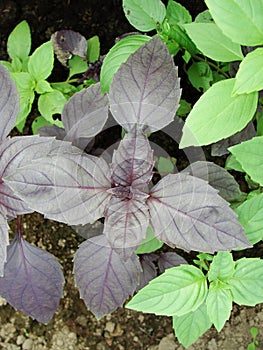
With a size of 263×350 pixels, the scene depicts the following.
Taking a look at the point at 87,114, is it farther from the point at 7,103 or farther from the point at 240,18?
the point at 240,18

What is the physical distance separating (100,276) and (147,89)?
0.36 meters

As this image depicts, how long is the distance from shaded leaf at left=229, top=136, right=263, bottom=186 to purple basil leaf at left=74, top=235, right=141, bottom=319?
0.29 meters

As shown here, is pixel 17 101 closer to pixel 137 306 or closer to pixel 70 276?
pixel 137 306

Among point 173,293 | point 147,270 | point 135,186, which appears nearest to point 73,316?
point 147,270

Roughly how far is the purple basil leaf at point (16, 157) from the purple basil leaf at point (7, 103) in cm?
5

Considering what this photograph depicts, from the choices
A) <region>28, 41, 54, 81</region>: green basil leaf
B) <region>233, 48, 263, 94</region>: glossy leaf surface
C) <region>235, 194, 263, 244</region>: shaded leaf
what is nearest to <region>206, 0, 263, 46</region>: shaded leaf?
<region>233, 48, 263, 94</region>: glossy leaf surface

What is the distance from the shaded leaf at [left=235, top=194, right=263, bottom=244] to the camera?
1015 mm

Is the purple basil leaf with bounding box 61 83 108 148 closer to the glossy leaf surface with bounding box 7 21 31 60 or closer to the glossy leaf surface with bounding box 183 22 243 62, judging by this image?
the glossy leaf surface with bounding box 183 22 243 62

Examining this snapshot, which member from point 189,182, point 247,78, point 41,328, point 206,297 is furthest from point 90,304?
point 41,328

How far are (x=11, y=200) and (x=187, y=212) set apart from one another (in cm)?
29

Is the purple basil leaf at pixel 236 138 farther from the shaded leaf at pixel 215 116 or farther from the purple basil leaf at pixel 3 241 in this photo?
the purple basil leaf at pixel 3 241

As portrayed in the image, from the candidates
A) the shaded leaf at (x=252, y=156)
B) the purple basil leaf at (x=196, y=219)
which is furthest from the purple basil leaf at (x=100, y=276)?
the shaded leaf at (x=252, y=156)

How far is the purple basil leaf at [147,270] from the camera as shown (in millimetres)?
1275

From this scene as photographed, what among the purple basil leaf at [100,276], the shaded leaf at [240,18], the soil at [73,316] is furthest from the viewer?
the soil at [73,316]
